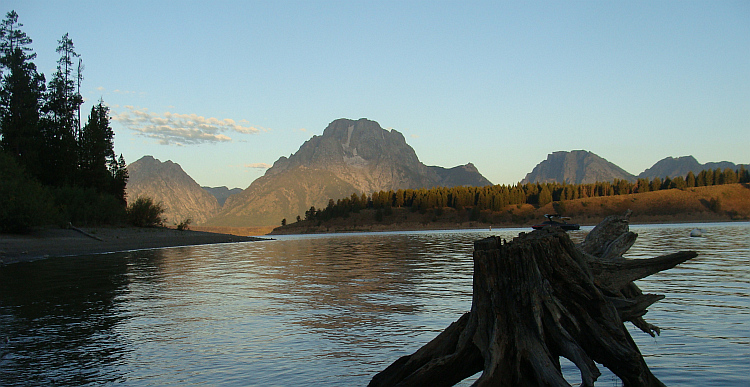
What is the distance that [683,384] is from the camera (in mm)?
9336

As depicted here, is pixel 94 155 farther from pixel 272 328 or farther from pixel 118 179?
pixel 272 328

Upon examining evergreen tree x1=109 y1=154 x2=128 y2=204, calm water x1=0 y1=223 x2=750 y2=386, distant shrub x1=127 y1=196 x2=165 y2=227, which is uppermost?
evergreen tree x1=109 y1=154 x2=128 y2=204

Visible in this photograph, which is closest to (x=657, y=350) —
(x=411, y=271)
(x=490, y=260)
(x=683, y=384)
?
(x=683, y=384)

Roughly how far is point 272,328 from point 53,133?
255 feet

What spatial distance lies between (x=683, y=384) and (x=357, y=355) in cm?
650

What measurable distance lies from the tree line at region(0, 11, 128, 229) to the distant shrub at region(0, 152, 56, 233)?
3.98 metres

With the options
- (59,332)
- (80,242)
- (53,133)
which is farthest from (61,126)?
(59,332)

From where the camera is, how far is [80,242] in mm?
59312

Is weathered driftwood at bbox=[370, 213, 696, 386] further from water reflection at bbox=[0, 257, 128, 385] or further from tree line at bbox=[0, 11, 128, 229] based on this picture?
tree line at bbox=[0, 11, 128, 229]

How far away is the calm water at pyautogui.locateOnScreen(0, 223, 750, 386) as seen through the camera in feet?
34.3

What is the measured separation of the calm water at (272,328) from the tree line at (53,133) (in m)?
46.1

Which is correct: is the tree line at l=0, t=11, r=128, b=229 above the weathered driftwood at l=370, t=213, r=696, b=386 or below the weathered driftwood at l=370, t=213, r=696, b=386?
above

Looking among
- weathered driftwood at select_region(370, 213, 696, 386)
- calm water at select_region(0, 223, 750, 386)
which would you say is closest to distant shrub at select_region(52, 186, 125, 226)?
calm water at select_region(0, 223, 750, 386)

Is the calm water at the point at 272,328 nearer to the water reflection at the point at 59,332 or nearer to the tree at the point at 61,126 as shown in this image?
the water reflection at the point at 59,332
